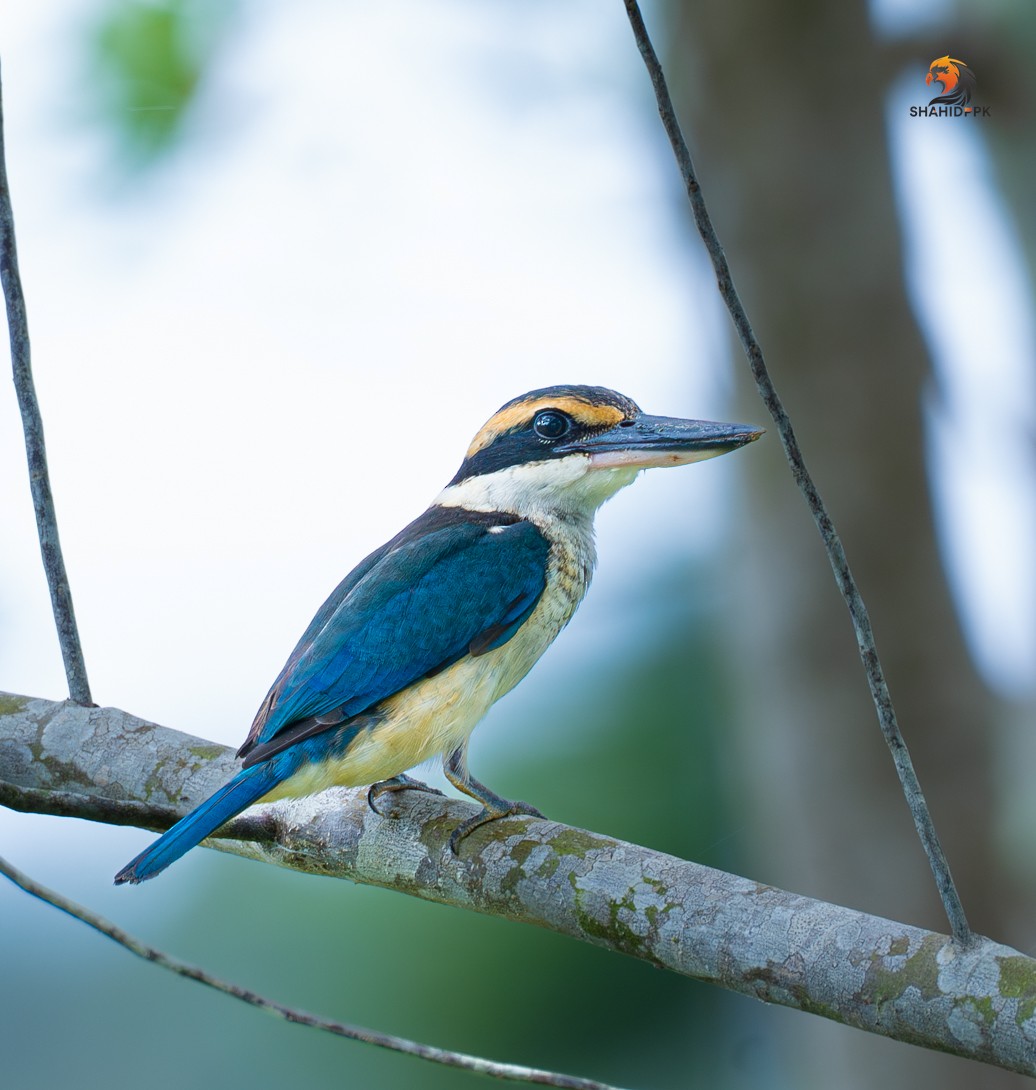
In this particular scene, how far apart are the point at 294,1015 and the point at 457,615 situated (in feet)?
3.72

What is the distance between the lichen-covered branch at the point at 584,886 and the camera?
5.24 ft

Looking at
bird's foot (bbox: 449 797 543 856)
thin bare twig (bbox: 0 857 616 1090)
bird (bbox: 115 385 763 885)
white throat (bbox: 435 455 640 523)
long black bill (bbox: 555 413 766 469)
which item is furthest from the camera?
white throat (bbox: 435 455 640 523)

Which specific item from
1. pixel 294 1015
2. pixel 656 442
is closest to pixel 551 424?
pixel 656 442

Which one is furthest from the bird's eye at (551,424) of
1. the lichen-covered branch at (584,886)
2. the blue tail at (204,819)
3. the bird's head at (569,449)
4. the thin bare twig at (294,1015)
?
the thin bare twig at (294,1015)

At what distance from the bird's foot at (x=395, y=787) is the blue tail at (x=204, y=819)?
10.3 inches

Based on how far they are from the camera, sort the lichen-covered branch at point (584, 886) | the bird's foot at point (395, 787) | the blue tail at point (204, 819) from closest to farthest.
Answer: the lichen-covered branch at point (584, 886), the blue tail at point (204, 819), the bird's foot at point (395, 787)

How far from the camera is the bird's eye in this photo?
2914 mm

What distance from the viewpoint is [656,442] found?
2740 millimetres

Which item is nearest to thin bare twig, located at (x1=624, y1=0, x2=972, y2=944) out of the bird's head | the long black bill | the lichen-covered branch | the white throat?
the lichen-covered branch

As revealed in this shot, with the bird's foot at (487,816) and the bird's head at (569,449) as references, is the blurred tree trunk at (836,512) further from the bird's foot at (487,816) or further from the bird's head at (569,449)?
the bird's foot at (487,816)

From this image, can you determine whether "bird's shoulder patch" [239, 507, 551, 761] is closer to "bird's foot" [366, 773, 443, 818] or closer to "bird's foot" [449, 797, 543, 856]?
"bird's foot" [366, 773, 443, 818]

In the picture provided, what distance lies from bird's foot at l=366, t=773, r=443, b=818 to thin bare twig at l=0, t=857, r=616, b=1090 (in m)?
0.88

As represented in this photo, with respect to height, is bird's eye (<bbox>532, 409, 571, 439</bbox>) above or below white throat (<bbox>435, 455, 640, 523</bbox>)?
above

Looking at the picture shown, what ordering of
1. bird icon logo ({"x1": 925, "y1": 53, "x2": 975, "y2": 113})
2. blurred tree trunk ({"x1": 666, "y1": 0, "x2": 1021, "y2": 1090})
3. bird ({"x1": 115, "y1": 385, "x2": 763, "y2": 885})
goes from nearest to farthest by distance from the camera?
bird ({"x1": 115, "y1": 385, "x2": 763, "y2": 885})
blurred tree trunk ({"x1": 666, "y1": 0, "x2": 1021, "y2": 1090})
bird icon logo ({"x1": 925, "y1": 53, "x2": 975, "y2": 113})
